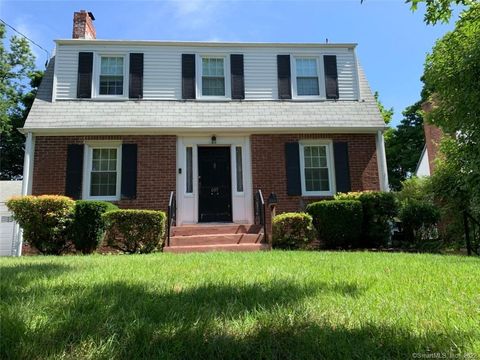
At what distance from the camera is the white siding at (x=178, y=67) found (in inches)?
473

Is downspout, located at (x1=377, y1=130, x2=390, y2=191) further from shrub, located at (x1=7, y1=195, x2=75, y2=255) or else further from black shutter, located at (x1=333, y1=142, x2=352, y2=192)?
shrub, located at (x1=7, y1=195, x2=75, y2=255)

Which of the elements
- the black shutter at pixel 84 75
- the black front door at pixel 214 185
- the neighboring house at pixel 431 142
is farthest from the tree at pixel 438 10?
the neighboring house at pixel 431 142

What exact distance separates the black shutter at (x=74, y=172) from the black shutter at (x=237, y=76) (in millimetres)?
4779

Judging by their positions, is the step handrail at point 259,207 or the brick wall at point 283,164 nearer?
the step handrail at point 259,207

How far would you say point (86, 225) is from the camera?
884 centimetres

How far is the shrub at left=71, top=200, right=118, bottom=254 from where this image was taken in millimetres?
8805

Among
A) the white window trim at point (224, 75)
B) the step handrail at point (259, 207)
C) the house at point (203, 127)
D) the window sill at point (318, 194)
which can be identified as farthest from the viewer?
the white window trim at point (224, 75)

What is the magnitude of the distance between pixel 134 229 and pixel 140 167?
2.77m

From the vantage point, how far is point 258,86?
12453mm

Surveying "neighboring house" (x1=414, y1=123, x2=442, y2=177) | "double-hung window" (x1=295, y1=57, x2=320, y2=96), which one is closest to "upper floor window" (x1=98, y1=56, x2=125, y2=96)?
"double-hung window" (x1=295, y1=57, x2=320, y2=96)

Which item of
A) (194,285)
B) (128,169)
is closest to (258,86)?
(128,169)

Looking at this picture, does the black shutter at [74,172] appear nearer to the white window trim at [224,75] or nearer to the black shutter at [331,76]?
the white window trim at [224,75]

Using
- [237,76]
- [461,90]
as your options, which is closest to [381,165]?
[461,90]

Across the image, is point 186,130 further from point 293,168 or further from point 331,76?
point 331,76
